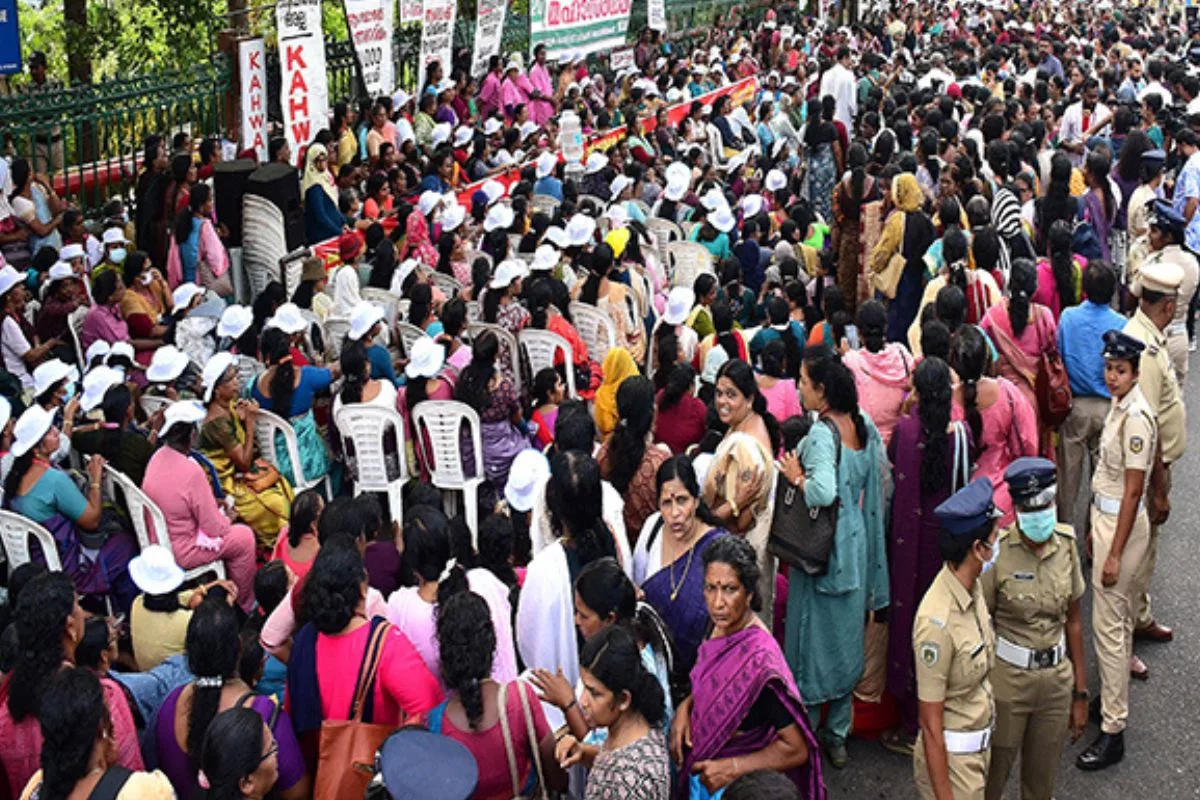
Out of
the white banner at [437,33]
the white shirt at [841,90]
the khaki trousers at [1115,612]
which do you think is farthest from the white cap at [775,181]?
the khaki trousers at [1115,612]

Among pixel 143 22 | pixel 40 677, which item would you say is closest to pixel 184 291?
pixel 40 677

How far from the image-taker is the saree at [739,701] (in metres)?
3.78

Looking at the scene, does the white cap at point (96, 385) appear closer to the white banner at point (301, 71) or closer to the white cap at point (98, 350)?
the white cap at point (98, 350)

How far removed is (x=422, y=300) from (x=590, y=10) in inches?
408

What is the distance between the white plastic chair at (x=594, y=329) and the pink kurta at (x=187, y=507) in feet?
9.26

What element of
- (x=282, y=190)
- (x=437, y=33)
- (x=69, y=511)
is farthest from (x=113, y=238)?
(x=437, y=33)

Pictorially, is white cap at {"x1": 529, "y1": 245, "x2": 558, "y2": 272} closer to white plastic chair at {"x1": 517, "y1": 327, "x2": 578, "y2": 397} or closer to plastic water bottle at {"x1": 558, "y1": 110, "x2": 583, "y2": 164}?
white plastic chair at {"x1": 517, "y1": 327, "x2": 578, "y2": 397}

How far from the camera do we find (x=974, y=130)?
12594mm

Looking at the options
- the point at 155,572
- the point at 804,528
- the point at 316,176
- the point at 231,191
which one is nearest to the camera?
the point at 155,572

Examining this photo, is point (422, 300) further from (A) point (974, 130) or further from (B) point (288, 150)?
(A) point (974, 130)

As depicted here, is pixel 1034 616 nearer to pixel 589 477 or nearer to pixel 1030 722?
pixel 1030 722

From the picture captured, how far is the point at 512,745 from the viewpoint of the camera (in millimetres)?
3693

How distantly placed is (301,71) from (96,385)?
5.22m

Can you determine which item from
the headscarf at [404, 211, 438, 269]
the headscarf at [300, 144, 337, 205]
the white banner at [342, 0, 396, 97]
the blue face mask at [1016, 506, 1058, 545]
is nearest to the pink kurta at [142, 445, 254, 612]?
the blue face mask at [1016, 506, 1058, 545]
